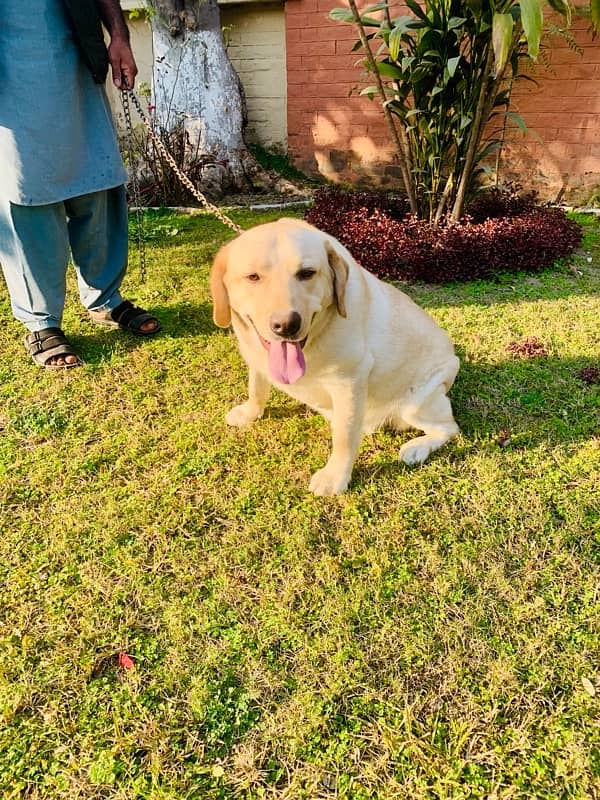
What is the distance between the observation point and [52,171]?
9.25 ft

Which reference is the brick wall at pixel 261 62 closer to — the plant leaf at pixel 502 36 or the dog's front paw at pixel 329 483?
the plant leaf at pixel 502 36

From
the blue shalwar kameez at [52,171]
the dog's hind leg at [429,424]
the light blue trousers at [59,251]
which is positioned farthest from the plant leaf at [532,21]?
the light blue trousers at [59,251]

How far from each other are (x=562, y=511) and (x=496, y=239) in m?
2.98

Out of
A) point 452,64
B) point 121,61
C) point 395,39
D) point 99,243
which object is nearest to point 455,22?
point 452,64

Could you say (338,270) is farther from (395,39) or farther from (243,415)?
(395,39)

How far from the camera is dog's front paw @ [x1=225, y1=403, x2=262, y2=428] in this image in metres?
2.79

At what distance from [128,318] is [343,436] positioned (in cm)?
201

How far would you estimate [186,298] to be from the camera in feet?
13.5

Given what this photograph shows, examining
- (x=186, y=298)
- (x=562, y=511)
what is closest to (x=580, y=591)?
(x=562, y=511)

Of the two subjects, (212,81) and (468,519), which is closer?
(468,519)

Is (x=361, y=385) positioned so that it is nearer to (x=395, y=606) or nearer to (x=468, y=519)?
(x=468, y=519)

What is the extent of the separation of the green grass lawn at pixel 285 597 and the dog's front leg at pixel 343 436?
7cm

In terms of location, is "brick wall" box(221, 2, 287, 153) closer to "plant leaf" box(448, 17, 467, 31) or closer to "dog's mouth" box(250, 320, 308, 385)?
"plant leaf" box(448, 17, 467, 31)

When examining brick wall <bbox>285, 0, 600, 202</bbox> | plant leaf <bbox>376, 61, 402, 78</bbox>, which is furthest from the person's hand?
brick wall <bbox>285, 0, 600, 202</bbox>
